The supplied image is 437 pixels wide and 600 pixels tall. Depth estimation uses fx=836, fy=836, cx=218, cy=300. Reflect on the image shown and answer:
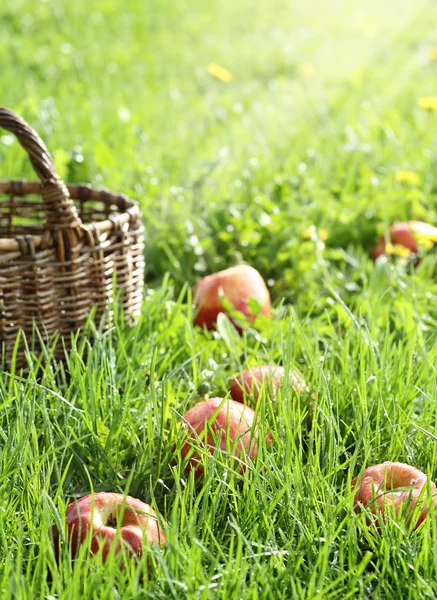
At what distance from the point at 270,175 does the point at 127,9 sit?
163 inches

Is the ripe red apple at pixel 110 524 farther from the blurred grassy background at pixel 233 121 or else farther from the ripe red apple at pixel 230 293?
the blurred grassy background at pixel 233 121

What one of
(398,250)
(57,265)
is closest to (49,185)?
(57,265)

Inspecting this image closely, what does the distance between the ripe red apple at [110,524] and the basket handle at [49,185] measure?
83 centimetres

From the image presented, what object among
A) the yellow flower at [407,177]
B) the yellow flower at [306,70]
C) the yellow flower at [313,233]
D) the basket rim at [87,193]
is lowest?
the yellow flower at [313,233]

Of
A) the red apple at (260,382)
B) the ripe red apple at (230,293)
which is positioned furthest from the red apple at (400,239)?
the red apple at (260,382)

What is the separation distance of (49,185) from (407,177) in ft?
5.77

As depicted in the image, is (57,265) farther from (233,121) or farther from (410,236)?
(233,121)

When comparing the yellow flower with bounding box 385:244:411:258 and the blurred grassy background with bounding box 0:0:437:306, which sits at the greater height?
the blurred grassy background with bounding box 0:0:437:306

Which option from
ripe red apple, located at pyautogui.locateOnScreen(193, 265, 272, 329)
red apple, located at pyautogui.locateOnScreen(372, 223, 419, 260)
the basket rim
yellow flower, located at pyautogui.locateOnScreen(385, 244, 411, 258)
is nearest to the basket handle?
the basket rim

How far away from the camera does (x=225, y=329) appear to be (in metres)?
2.26

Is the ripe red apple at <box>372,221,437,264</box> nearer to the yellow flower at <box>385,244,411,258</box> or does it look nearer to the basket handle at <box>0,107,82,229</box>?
the yellow flower at <box>385,244,411,258</box>

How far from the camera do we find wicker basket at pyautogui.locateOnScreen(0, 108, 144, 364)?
2055mm

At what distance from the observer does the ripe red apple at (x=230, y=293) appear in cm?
248

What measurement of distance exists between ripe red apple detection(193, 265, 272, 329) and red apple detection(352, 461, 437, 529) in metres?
0.93
